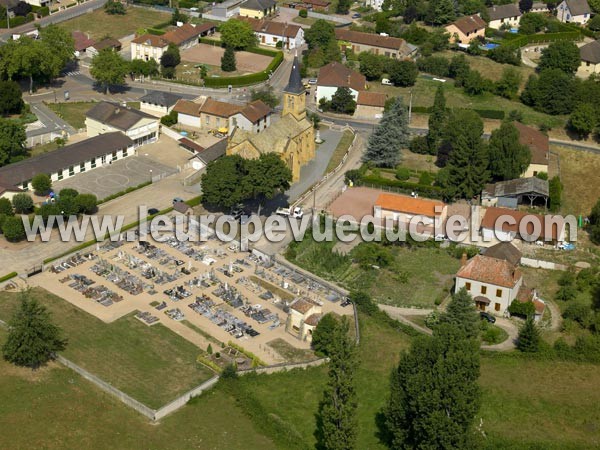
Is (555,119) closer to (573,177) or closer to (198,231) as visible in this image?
(573,177)

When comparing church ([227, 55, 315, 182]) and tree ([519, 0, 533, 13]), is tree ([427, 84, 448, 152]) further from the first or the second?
tree ([519, 0, 533, 13])

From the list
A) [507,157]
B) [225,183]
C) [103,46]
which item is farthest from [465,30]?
[225,183]

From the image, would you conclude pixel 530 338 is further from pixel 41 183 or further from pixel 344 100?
pixel 344 100

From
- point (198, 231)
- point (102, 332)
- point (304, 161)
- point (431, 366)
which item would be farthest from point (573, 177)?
point (102, 332)

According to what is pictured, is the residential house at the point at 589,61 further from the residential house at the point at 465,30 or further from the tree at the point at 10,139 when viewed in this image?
the tree at the point at 10,139

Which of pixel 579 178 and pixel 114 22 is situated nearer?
pixel 579 178

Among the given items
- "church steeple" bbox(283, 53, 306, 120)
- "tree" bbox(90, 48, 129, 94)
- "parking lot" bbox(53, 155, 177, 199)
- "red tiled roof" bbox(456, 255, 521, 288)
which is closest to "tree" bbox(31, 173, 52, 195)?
"parking lot" bbox(53, 155, 177, 199)

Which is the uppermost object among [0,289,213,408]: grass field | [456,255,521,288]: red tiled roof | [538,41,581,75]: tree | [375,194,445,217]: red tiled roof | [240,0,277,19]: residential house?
[538,41,581,75]: tree
